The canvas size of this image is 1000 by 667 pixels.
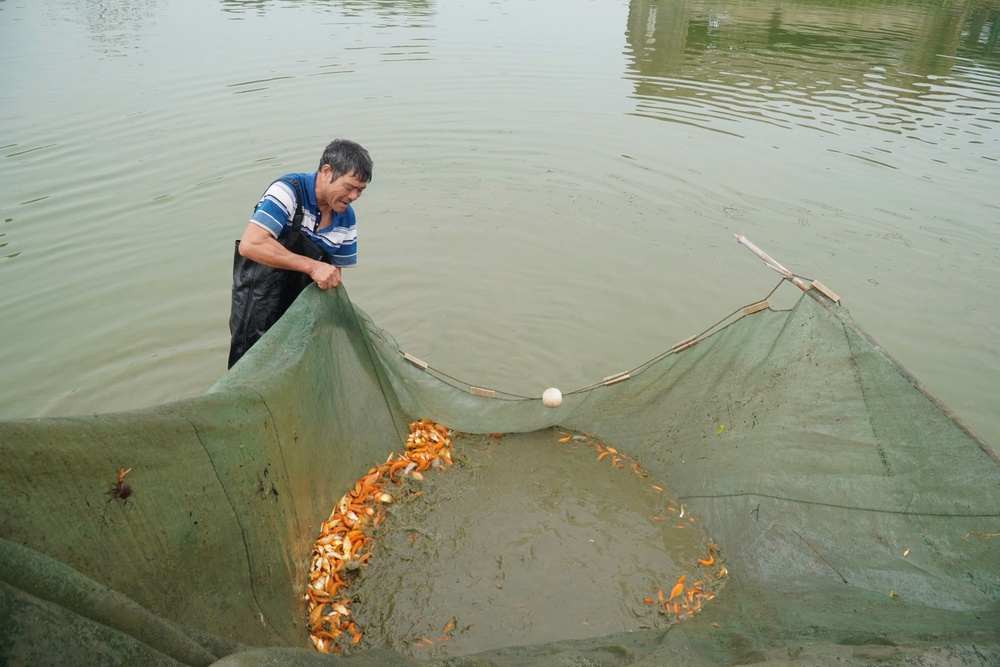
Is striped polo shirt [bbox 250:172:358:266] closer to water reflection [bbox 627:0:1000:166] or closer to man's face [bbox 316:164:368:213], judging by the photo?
man's face [bbox 316:164:368:213]

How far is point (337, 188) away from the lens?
3033mm

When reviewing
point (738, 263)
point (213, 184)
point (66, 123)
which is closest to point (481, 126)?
point (213, 184)

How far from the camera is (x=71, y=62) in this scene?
11.4 meters

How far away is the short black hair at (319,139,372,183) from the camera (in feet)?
9.78

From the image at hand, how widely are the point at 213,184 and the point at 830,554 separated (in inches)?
279

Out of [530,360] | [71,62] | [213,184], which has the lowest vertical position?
[530,360]

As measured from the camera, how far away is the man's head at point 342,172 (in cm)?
299

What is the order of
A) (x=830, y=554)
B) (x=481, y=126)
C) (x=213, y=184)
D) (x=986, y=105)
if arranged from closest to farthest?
(x=830, y=554) → (x=213, y=184) → (x=481, y=126) → (x=986, y=105)

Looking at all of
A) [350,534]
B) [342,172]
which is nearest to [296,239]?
[342,172]

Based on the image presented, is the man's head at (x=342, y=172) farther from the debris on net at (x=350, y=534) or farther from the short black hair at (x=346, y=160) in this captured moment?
the debris on net at (x=350, y=534)

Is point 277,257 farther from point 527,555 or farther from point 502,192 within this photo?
point 502,192

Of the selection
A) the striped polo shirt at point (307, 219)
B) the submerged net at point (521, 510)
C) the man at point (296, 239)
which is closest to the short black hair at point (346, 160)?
the man at point (296, 239)

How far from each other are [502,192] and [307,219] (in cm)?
487

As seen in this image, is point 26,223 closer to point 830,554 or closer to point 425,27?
point 830,554
